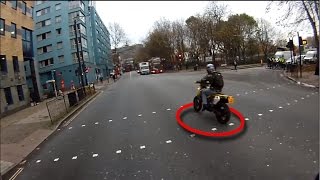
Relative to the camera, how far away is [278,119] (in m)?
10.5

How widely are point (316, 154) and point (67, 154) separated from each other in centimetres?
583

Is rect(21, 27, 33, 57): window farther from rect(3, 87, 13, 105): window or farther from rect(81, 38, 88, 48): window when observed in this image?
rect(81, 38, 88, 48): window

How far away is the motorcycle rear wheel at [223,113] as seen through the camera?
10195 mm

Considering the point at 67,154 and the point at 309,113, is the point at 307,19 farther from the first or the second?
the point at 67,154

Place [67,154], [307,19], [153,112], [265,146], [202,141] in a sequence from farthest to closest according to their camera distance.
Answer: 1. [307,19]
2. [153,112]
3. [67,154]
4. [202,141]
5. [265,146]

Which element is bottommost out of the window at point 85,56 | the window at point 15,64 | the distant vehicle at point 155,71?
the distant vehicle at point 155,71

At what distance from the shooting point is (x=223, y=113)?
33.7 feet

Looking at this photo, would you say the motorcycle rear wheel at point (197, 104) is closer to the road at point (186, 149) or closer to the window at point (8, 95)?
the road at point (186, 149)

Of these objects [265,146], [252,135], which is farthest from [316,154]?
[252,135]

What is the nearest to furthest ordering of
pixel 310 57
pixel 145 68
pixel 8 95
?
pixel 8 95, pixel 310 57, pixel 145 68

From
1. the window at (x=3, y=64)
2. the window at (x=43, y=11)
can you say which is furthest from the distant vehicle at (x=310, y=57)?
the window at (x=43, y=11)

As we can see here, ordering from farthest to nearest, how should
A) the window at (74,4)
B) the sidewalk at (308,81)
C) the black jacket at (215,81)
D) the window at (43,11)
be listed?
the window at (43,11) < the window at (74,4) < the sidewalk at (308,81) < the black jacket at (215,81)

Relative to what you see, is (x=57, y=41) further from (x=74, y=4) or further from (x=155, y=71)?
(x=155, y=71)

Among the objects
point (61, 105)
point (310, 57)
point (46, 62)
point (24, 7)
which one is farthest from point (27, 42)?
point (310, 57)
